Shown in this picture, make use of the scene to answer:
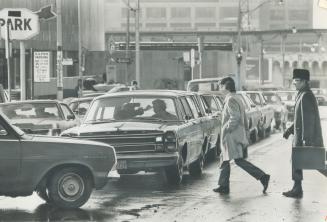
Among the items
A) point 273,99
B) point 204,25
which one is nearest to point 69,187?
point 273,99

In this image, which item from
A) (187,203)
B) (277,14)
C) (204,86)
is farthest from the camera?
(277,14)

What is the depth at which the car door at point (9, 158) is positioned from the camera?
1058 centimetres

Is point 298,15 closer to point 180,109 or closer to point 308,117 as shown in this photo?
point 180,109

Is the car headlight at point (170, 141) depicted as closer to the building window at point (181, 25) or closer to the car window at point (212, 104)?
the car window at point (212, 104)

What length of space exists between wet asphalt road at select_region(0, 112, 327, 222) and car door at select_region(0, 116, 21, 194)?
0.41m

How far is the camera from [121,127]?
1350cm

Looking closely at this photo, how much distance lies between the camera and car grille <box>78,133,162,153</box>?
13336mm

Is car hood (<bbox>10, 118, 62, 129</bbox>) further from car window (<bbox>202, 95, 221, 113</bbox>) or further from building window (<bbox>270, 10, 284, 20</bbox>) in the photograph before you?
building window (<bbox>270, 10, 284, 20</bbox>)

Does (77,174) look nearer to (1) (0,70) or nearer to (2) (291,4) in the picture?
(1) (0,70)

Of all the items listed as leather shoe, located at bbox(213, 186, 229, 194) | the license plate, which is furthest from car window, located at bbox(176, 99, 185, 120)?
leather shoe, located at bbox(213, 186, 229, 194)

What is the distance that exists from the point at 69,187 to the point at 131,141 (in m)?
2.37

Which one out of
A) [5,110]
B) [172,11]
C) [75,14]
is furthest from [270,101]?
[172,11]

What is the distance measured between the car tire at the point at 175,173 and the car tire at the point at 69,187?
2595 mm

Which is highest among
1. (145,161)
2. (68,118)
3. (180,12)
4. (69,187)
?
(180,12)
